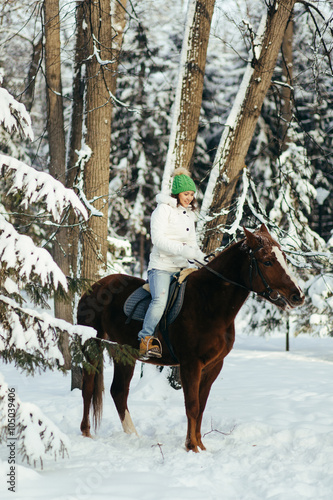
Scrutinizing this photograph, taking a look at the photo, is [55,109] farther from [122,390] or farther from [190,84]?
[122,390]

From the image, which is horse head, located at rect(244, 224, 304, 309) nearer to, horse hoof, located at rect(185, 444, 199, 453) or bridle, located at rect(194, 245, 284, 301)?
bridle, located at rect(194, 245, 284, 301)

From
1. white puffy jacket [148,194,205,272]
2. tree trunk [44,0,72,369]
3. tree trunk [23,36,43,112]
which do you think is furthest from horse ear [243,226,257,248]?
tree trunk [23,36,43,112]

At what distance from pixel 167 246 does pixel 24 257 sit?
6.88 ft

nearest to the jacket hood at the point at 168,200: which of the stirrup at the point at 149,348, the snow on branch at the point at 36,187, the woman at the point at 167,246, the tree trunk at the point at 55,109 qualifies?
the woman at the point at 167,246

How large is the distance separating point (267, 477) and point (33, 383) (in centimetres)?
736

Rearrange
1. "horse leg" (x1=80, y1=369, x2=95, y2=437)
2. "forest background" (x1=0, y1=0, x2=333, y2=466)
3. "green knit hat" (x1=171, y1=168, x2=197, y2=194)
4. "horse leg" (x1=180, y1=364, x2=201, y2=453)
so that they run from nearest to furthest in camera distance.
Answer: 1. "forest background" (x1=0, y1=0, x2=333, y2=466)
2. "horse leg" (x1=180, y1=364, x2=201, y2=453)
3. "green knit hat" (x1=171, y1=168, x2=197, y2=194)
4. "horse leg" (x1=80, y1=369, x2=95, y2=437)

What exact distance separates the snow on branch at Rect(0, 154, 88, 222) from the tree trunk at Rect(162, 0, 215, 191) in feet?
13.8

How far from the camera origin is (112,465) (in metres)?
4.68

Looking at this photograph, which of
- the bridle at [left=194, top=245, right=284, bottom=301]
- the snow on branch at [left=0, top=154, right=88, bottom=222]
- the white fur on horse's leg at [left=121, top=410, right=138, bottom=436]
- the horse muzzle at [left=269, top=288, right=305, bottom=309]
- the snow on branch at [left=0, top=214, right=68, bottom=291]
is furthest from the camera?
the white fur on horse's leg at [left=121, top=410, right=138, bottom=436]

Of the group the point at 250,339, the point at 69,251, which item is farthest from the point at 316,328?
the point at 69,251

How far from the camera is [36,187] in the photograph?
3967 millimetres

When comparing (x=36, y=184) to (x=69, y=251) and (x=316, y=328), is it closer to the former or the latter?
(x=69, y=251)

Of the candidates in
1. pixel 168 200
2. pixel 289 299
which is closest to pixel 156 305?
pixel 168 200

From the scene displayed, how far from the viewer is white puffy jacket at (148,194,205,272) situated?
5672mm
